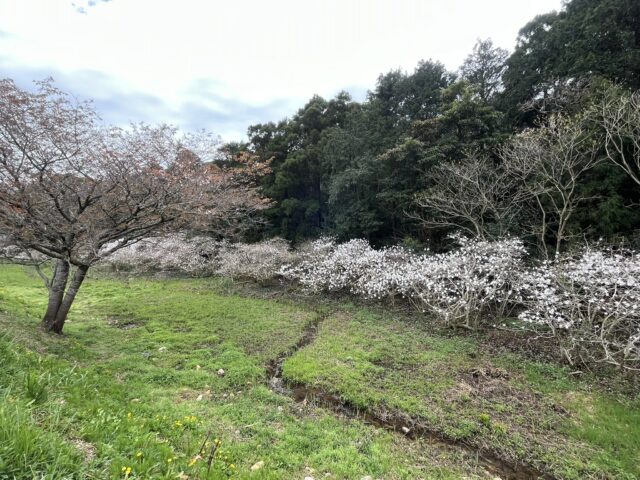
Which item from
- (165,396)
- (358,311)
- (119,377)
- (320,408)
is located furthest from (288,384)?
(358,311)

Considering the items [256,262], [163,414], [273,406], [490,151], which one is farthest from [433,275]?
[256,262]

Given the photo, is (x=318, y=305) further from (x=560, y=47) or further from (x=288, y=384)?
(x=560, y=47)

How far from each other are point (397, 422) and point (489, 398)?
5.80 ft

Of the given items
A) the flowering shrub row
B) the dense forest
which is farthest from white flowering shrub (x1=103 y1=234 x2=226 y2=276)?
the flowering shrub row

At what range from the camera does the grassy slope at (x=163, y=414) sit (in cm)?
214

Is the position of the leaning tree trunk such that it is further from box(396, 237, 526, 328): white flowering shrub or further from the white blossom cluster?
box(396, 237, 526, 328): white flowering shrub

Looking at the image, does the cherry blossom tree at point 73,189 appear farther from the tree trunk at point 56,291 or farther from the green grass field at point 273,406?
the green grass field at point 273,406

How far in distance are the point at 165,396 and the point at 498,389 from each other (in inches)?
215

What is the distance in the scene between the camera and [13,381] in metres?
2.79

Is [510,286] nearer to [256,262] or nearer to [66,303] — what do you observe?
[256,262]

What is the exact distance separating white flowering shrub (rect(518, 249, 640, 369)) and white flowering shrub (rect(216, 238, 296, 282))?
9.51 metres

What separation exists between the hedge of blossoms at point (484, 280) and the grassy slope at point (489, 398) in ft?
3.27

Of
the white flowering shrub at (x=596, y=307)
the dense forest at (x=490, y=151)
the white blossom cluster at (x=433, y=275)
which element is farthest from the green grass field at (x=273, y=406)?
the dense forest at (x=490, y=151)

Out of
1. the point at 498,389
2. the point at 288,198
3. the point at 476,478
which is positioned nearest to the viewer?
the point at 476,478
